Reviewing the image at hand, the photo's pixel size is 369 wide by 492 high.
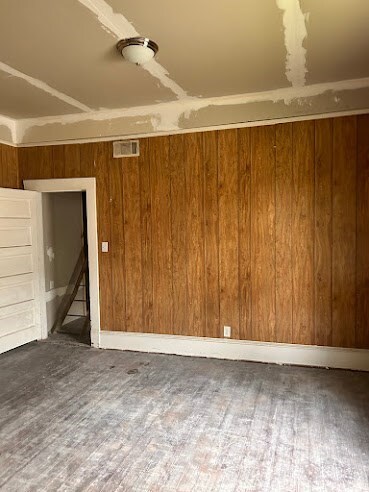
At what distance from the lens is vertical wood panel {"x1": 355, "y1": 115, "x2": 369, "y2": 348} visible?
364 cm

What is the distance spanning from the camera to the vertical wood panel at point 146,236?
4.35m

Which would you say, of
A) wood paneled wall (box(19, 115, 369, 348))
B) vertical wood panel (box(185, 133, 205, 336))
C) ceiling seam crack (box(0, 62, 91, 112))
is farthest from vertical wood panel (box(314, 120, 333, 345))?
ceiling seam crack (box(0, 62, 91, 112))

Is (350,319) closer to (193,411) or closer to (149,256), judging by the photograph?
(193,411)

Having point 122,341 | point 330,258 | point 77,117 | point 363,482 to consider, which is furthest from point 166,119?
point 363,482

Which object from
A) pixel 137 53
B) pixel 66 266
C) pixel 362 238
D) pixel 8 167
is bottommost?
pixel 66 266

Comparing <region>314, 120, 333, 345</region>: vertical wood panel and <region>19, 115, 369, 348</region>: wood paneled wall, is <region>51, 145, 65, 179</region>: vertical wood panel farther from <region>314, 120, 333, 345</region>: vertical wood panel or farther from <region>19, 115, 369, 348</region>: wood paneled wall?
<region>314, 120, 333, 345</region>: vertical wood panel

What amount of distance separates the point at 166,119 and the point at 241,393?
9.30 ft

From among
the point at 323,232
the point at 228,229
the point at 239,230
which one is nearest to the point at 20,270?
the point at 228,229

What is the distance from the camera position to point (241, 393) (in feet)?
10.7

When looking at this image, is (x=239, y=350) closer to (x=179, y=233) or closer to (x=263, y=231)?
(x=263, y=231)

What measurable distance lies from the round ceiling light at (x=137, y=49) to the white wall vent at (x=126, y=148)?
5.17 ft

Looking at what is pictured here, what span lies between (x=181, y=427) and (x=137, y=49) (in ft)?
8.63

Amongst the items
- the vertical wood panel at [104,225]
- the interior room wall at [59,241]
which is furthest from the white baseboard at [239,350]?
the interior room wall at [59,241]

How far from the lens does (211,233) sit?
13.6 ft
